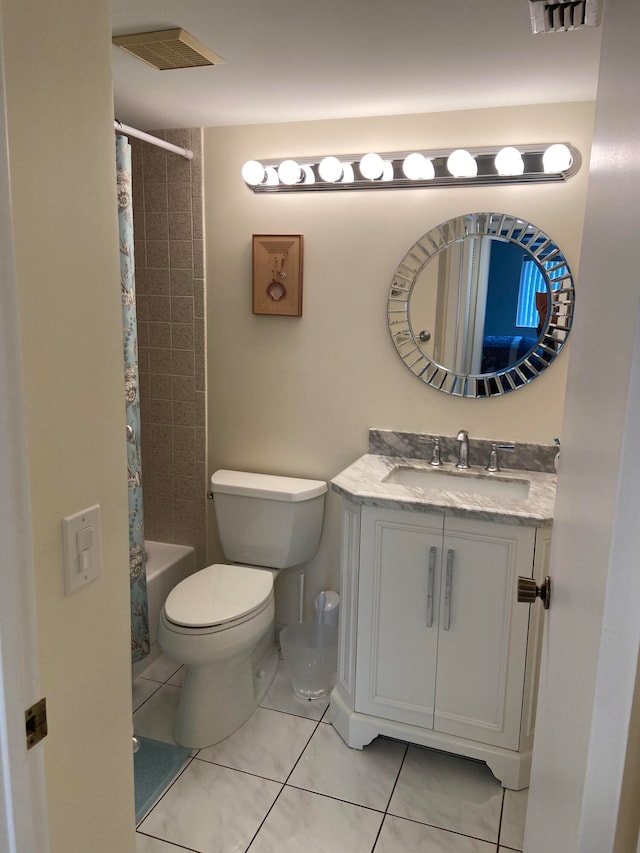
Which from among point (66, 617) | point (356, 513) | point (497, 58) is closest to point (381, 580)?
point (356, 513)

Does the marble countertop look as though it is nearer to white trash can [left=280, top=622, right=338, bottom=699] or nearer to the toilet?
the toilet

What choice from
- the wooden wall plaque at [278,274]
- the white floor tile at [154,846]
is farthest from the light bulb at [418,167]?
the white floor tile at [154,846]

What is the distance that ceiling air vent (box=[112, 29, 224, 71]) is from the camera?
1.73 m

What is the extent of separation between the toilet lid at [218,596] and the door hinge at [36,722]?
50.5 inches

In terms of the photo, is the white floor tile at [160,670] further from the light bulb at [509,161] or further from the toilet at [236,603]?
the light bulb at [509,161]

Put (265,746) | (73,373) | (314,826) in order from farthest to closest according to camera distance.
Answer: (265,746) → (314,826) → (73,373)

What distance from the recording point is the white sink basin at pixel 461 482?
237cm

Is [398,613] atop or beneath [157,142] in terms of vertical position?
beneath

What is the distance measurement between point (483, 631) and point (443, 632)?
0.13m

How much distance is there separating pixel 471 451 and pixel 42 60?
1997 millimetres

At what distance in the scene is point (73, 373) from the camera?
0.99 meters

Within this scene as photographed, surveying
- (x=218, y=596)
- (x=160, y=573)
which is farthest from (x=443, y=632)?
(x=160, y=573)

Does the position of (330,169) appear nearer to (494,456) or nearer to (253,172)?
(253,172)

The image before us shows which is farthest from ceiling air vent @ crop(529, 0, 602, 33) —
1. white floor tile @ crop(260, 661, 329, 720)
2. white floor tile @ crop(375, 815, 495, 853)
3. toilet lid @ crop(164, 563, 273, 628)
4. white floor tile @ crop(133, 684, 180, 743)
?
white floor tile @ crop(133, 684, 180, 743)
